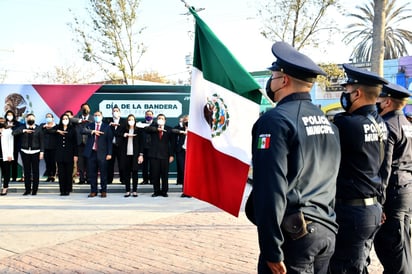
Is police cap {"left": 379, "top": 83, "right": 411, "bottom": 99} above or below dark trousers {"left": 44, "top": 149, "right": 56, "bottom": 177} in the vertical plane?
above

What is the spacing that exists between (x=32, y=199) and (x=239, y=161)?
7.70 m

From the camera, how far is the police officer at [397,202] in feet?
13.2

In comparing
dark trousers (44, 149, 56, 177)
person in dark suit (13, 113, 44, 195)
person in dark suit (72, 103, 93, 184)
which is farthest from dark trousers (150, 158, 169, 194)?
dark trousers (44, 149, 56, 177)

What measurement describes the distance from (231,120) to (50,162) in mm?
9448

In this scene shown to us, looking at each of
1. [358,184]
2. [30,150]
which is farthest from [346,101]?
[30,150]

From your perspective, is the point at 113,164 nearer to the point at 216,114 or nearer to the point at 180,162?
the point at 180,162

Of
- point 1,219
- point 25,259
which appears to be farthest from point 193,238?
point 1,219

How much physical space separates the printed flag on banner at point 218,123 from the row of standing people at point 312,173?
0.78 meters

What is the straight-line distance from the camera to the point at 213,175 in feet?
12.6

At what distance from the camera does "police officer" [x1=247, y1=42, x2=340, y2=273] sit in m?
2.37

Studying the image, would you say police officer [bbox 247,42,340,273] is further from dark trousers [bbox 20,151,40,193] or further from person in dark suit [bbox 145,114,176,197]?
dark trousers [bbox 20,151,40,193]

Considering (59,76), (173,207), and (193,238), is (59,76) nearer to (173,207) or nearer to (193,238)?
(173,207)

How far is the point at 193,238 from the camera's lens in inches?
250

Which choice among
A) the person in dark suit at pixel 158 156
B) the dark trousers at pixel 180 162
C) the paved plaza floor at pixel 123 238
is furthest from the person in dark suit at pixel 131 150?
the dark trousers at pixel 180 162
